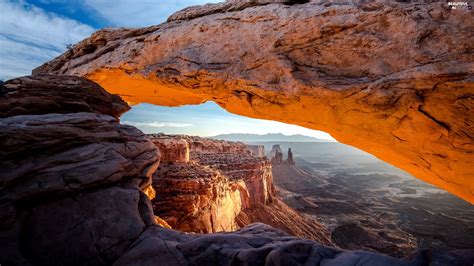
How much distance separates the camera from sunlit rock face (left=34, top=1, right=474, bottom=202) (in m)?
5.93

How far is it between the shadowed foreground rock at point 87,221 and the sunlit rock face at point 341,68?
3.52m

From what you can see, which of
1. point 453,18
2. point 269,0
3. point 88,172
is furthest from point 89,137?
point 453,18

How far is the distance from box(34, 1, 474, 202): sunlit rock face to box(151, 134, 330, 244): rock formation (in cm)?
1044

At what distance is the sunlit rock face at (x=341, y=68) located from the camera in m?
5.93

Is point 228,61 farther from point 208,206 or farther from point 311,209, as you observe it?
point 311,209

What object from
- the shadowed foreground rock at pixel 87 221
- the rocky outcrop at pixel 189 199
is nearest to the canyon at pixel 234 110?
the shadowed foreground rock at pixel 87 221

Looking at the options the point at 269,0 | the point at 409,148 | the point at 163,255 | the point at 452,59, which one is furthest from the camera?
the point at 269,0

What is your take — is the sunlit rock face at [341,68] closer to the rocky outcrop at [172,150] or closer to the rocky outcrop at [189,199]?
the rocky outcrop at [189,199]

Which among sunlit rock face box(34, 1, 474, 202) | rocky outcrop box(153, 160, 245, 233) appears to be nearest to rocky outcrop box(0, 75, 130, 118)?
sunlit rock face box(34, 1, 474, 202)

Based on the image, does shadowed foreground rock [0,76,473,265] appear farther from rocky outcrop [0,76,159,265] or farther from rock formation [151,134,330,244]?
rock formation [151,134,330,244]

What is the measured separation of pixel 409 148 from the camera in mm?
7648

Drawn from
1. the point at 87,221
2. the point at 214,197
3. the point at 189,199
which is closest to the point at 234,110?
the point at 87,221

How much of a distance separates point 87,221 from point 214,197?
15.4m

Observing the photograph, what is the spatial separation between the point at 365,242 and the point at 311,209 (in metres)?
14.0
